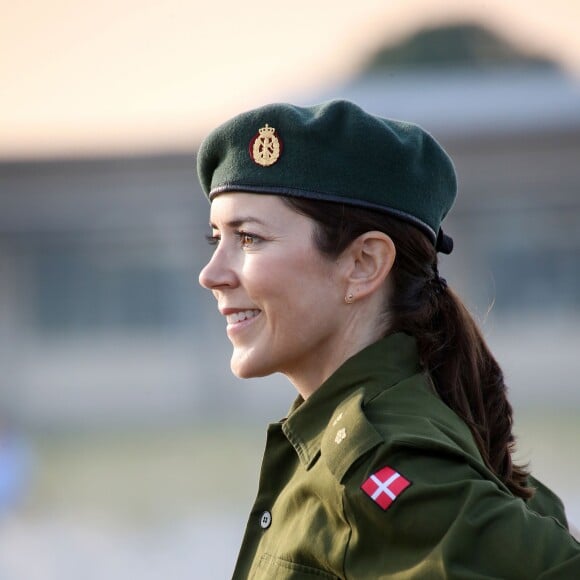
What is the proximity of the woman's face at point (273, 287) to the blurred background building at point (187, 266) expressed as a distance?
50.8 ft

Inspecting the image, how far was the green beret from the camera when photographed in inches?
86.1

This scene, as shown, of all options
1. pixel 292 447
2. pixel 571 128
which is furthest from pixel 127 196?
pixel 292 447

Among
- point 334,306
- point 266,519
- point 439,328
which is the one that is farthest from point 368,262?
point 266,519

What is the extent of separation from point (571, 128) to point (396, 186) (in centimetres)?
1871

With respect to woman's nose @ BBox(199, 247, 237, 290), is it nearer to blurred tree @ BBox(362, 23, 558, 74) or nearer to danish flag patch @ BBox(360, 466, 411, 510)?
danish flag patch @ BBox(360, 466, 411, 510)

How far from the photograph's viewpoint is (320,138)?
222 centimetres

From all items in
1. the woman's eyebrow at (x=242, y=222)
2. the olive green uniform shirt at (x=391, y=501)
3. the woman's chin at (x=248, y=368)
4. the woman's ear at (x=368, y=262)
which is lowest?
the olive green uniform shirt at (x=391, y=501)

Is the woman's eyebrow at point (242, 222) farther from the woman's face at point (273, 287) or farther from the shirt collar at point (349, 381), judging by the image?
the shirt collar at point (349, 381)

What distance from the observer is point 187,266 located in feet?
73.0

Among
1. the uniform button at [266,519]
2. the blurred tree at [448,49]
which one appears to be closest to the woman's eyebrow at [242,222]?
the uniform button at [266,519]

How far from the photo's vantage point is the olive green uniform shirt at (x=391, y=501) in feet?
5.93

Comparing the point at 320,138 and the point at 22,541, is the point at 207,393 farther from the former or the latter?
the point at 320,138

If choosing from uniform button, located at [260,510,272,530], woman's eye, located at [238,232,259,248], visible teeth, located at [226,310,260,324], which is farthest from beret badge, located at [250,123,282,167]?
uniform button, located at [260,510,272,530]

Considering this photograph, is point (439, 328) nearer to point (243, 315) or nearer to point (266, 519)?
point (243, 315)
